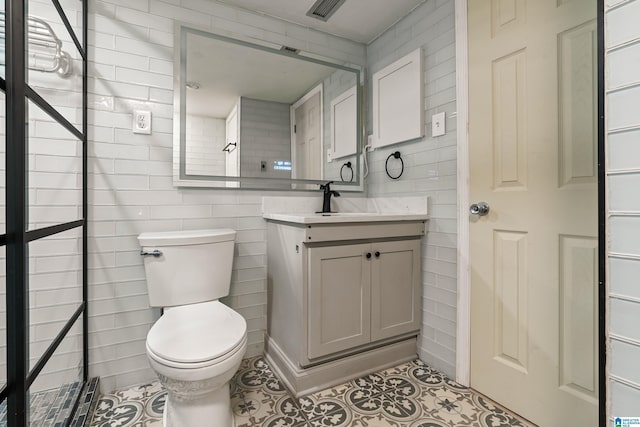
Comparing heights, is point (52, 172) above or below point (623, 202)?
above

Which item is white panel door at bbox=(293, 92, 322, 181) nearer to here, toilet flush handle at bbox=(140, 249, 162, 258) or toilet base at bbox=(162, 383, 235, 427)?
toilet flush handle at bbox=(140, 249, 162, 258)

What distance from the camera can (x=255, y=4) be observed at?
1.96 metres

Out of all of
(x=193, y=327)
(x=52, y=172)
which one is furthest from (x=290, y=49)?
(x=193, y=327)

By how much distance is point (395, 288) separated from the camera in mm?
1845

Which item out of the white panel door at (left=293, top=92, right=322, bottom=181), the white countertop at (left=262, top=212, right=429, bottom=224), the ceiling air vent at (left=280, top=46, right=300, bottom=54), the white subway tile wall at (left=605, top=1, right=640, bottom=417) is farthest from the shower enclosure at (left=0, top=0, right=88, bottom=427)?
the white subway tile wall at (left=605, top=1, right=640, bottom=417)

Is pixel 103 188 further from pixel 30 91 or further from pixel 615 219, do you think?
pixel 615 219

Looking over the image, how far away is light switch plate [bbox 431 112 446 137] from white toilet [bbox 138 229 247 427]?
1.33 m

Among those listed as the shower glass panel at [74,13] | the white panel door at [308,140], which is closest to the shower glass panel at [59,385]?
the shower glass panel at [74,13]

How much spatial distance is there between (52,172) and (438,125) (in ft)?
6.18

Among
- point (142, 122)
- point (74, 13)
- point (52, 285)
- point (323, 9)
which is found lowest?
point (52, 285)

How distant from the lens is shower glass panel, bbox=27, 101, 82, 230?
41.2 inches

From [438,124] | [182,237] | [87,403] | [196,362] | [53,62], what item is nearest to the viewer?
[196,362]

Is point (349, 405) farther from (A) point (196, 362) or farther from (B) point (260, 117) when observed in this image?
(B) point (260, 117)

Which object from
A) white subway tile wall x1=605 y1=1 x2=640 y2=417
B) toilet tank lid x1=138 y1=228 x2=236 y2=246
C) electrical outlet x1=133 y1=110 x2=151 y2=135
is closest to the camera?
white subway tile wall x1=605 y1=1 x2=640 y2=417
